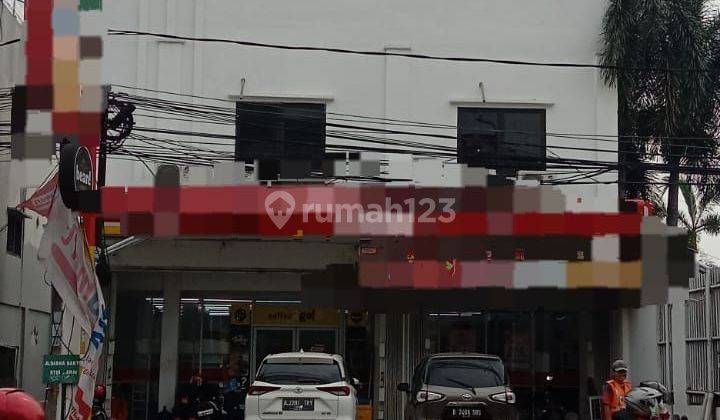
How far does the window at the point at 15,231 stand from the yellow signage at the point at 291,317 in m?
6.19

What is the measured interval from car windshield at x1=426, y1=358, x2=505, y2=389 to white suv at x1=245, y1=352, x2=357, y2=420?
1.97 metres

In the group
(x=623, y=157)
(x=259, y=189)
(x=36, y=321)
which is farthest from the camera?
(x=623, y=157)

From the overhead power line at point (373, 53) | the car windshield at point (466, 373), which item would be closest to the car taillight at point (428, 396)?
the car windshield at point (466, 373)

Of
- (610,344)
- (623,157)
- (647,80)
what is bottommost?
(610,344)

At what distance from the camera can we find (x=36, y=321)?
24.2 m

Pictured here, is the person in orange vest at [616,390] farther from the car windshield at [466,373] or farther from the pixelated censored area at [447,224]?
the pixelated censored area at [447,224]

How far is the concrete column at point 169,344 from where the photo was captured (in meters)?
25.3

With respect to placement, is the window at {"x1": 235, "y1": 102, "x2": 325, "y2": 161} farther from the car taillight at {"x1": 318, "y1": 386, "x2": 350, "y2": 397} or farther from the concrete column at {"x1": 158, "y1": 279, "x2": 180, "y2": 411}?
the car taillight at {"x1": 318, "y1": 386, "x2": 350, "y2": 397}

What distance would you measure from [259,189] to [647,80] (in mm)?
11519

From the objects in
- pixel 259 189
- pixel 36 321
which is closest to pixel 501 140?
pixel 259 189

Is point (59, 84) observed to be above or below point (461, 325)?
above

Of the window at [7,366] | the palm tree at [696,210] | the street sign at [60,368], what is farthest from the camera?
the palm tree at [696,210]

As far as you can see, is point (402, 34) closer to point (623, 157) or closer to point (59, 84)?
point (623, 157)

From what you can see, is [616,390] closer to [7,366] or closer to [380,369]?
[380,369]
